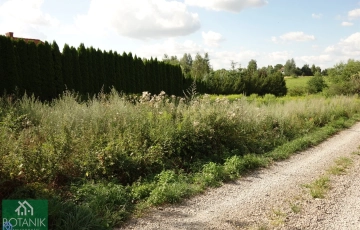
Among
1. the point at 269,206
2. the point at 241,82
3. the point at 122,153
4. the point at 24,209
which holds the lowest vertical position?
the point at 269,206

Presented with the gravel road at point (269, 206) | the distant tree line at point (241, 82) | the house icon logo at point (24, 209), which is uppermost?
the distant tree line at point (241, 82)

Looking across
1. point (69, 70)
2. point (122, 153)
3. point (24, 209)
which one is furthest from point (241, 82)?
point (24, 209)

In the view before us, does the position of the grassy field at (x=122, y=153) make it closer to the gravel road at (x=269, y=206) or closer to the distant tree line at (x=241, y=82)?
the gravel road at (x=269, y=206)

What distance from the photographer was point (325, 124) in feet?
44.4

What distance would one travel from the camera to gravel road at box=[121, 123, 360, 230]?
420cm

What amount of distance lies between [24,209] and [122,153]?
2082 millimetres

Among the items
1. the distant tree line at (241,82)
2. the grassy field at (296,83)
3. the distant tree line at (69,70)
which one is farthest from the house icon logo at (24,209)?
the grassy field at (296,83)

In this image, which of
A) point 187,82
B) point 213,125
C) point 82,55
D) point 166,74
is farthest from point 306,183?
point 187,82

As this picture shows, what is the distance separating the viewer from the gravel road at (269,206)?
4195 millimetres

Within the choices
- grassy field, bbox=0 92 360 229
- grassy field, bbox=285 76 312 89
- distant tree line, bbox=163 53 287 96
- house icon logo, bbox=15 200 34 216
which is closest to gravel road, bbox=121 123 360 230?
grassy field, bbox=0 92 360 229

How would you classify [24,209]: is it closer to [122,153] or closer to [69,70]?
[122,153]

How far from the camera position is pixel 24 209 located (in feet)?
12.7

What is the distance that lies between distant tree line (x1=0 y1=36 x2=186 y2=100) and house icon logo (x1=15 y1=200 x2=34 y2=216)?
210 inches

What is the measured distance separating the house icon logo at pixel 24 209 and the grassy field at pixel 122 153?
24 cm
